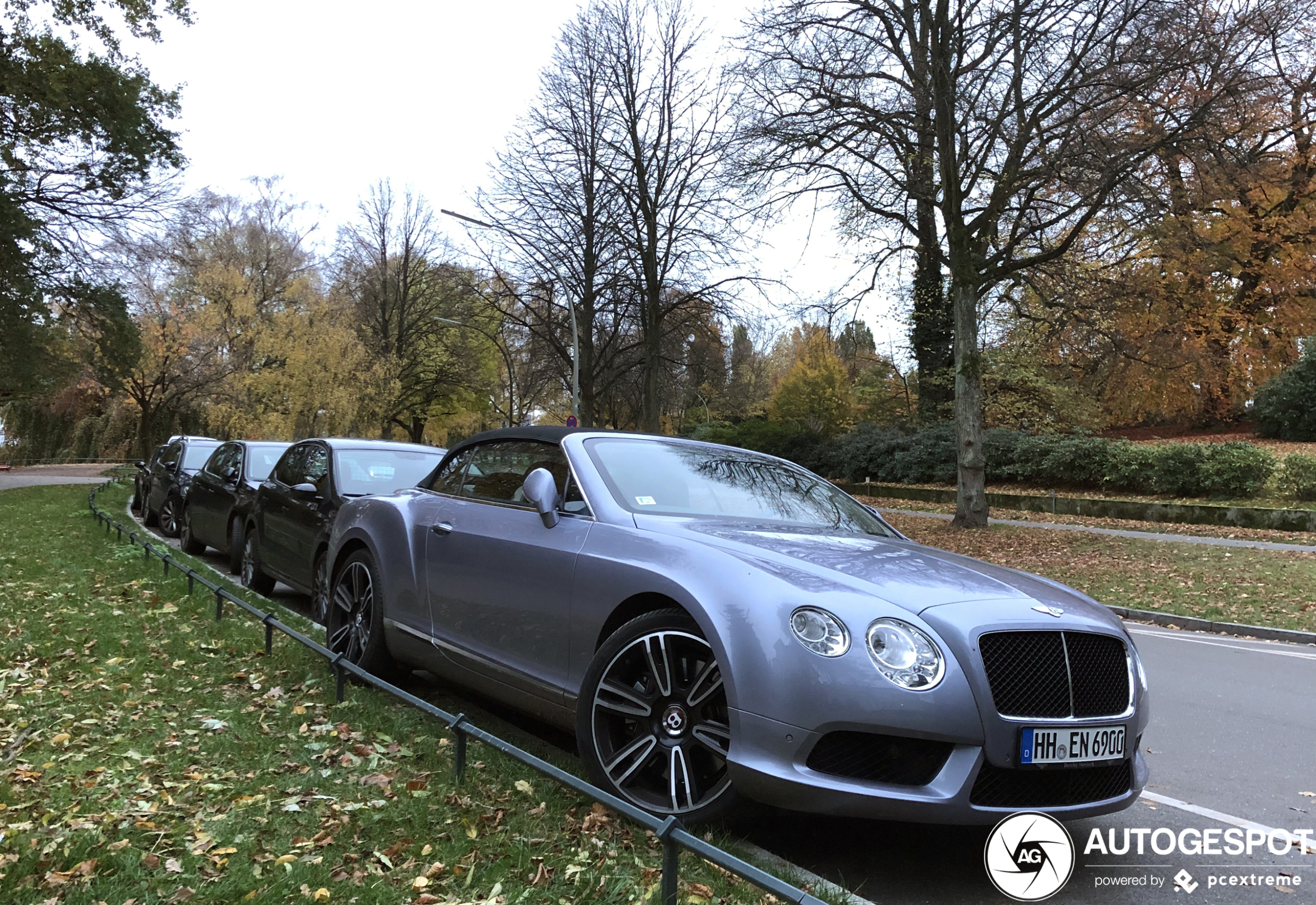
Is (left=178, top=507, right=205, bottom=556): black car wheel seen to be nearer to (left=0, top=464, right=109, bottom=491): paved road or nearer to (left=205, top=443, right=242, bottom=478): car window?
(left=205, top=443, right=242, bottom=478): car window

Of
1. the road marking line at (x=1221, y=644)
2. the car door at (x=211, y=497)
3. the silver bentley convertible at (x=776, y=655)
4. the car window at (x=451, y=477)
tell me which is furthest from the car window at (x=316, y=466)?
the road marking line at (x=1221, y=644)

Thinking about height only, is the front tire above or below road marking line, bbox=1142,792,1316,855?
above

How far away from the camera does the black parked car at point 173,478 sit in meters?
14.4

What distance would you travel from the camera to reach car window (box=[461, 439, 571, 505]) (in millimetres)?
4559

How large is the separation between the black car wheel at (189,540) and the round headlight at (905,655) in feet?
37.3

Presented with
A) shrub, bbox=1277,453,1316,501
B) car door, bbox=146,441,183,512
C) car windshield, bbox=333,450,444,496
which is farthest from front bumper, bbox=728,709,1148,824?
shrub, bbox=1277,453,1316,501

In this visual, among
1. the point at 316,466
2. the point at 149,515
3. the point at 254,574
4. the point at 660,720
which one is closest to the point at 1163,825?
the point at 660,720

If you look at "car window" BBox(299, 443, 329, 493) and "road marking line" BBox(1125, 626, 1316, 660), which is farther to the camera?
"road marking line" BBox(1125, 626, 1316, 660)

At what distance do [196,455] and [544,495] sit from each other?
1317 centimetres

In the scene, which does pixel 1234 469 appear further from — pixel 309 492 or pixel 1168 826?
pixel 309 492

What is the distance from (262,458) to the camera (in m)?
11.1

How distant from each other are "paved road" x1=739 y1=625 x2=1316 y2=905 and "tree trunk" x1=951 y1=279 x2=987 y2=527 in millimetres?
11293

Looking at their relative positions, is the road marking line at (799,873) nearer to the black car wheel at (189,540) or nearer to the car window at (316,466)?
the car window at (316,466)

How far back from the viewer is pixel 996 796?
3016 mm
